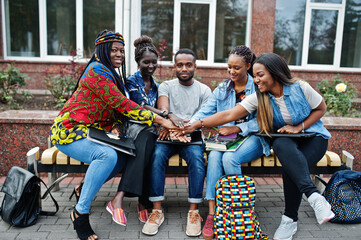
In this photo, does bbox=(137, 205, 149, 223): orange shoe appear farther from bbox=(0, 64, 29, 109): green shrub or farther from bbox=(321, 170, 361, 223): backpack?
bbox=(0, 64, 29, 109): green shrub

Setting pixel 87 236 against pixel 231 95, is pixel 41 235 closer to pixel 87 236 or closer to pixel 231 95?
pixel 87 236

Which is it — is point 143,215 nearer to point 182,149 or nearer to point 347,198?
point 182,149

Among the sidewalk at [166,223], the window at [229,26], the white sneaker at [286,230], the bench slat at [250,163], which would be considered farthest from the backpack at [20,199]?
the window at [229,26]

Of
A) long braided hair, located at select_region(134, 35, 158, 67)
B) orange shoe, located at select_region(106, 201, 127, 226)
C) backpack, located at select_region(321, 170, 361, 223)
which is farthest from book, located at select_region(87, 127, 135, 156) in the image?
backpack, located at select_region(321, 170, 361, 223)

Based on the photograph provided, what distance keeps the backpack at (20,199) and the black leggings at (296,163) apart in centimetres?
237

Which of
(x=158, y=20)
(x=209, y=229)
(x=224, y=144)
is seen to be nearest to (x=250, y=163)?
(x=224, y=144)

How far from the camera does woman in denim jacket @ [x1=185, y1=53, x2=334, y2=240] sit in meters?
2.91

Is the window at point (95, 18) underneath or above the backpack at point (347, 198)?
above

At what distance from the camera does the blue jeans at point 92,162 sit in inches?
111

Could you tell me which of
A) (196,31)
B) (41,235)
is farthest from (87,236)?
(196,31)

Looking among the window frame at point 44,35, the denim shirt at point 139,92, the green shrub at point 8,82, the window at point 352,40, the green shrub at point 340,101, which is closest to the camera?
the denim shirt at point 139,92

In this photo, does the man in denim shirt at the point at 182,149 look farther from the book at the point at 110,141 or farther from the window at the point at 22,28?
the window at the point at 22,28

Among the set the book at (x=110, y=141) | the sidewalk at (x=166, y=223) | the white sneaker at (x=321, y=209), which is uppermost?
the book at (x=110, y=141)

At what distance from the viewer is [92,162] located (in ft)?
9.48
